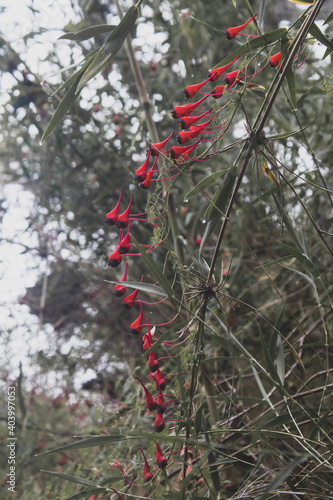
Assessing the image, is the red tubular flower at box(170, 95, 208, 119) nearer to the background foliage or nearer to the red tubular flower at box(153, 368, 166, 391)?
the red tubular flower at box(153, 368, 166, 391)

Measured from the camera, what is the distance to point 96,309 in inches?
49.2

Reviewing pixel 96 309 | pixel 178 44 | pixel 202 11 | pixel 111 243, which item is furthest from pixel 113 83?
pixel 96 309

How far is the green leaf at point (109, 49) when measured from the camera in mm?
432

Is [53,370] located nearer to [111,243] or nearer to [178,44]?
[111,243]

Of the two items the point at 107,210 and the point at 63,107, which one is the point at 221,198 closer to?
the point at 63,107

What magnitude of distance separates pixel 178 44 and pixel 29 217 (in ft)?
2.05

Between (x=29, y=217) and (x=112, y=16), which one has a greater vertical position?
(x=112, y=16)

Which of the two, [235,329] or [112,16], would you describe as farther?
[112,16]

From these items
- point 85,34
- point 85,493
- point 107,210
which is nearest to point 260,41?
point 85,34

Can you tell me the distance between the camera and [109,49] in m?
0.43

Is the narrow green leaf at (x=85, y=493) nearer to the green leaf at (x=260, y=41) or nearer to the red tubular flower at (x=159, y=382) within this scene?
the red tubular flower at (x=159, y=382)

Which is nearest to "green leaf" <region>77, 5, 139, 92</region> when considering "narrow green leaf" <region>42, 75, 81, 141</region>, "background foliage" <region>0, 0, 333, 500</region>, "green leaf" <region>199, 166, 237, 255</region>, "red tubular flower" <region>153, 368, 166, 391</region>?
"narrow green leaf" <region>42, 75, 81, 141</region>

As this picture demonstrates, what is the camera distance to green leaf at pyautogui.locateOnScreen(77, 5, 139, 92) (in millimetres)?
432

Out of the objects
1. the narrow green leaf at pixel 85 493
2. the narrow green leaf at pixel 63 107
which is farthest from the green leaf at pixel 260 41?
the narrow green leaf at pixel 85 493
